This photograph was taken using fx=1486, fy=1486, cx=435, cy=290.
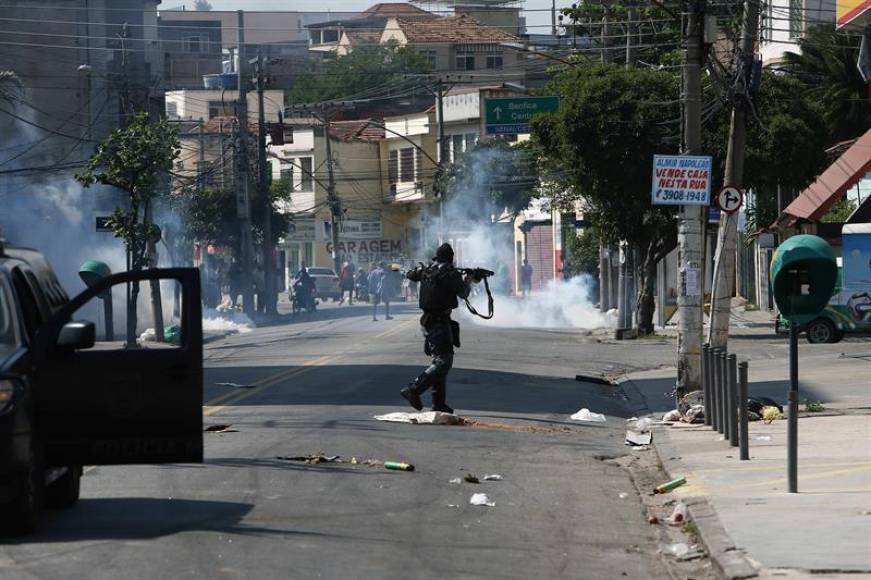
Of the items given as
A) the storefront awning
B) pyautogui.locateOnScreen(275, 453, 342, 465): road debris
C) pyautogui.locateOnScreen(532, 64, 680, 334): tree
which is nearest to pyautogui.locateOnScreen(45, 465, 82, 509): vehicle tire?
pyautogui.locateOnScreen(275, 453, 342, 465): road debris

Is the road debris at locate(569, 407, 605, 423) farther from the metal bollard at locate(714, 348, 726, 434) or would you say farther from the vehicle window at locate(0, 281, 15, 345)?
the vehicle window at locate(0, 281, 15, 345)

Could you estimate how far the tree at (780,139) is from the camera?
34.2 meters

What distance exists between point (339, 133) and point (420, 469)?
261ft

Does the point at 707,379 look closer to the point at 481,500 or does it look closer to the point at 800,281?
the point at 800,281

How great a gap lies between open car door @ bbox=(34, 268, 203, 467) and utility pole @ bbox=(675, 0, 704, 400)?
9438mm

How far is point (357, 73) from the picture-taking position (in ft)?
336

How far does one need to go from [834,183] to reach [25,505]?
86.3 ft

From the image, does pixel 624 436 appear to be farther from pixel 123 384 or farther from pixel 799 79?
pixel 799 79

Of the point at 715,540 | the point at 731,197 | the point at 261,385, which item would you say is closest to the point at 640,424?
the point at 731,197

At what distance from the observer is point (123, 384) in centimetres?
955

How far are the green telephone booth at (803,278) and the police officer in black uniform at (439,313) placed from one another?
20.1 feet

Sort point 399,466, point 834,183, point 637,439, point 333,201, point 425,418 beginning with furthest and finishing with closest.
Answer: point 333,201 < point 834,183 < point 425,418 < point 637,439 < point 399,466

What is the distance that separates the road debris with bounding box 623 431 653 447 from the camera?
620 inches

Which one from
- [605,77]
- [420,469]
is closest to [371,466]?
[420,469]
